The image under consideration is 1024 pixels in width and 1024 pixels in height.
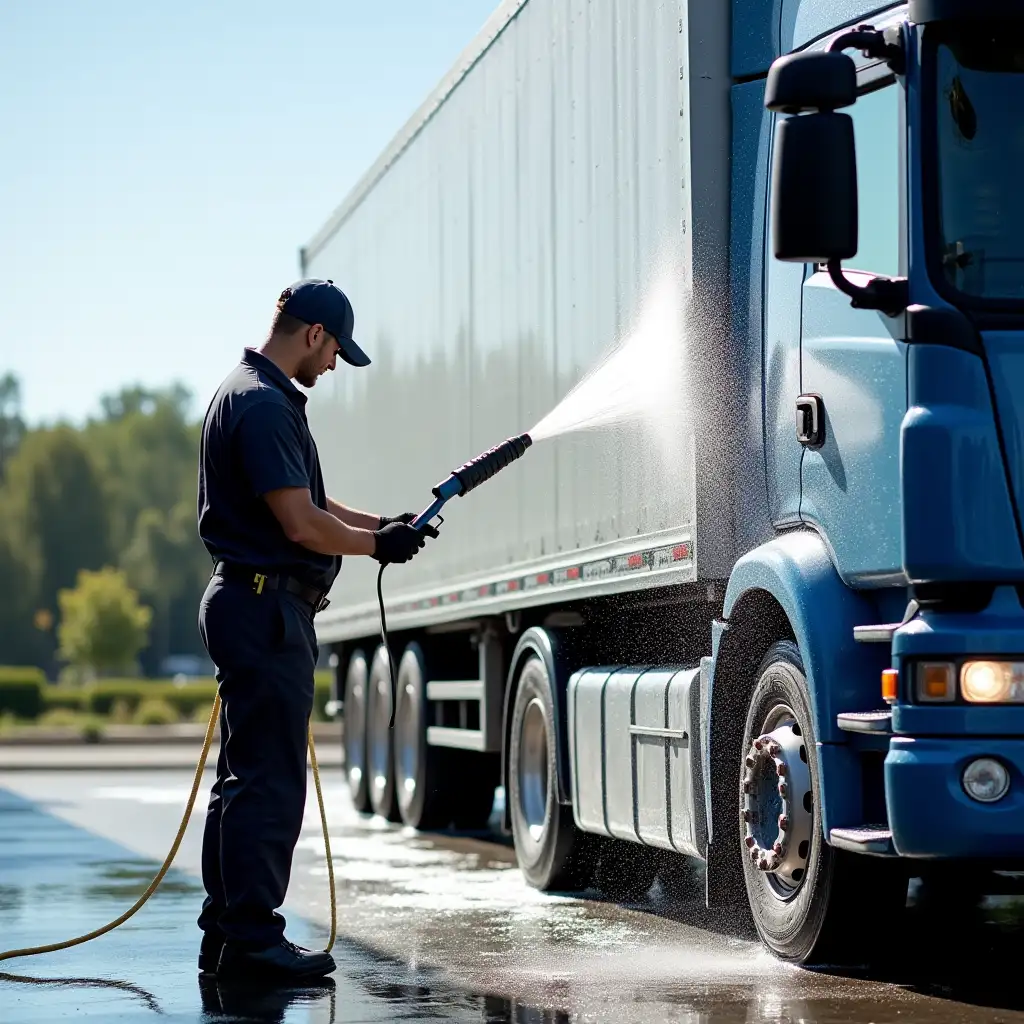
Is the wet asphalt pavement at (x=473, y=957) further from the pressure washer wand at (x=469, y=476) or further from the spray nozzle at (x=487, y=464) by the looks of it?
the spray nozzle at (x=487, y=464)

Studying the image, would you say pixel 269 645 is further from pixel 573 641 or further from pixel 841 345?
pixel 573 641

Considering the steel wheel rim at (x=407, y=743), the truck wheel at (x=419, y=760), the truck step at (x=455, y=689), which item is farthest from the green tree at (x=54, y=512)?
the truck step at (x=455, y=689)

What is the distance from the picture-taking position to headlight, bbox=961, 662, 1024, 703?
6.79 m

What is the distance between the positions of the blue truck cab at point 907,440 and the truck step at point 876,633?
0.01m

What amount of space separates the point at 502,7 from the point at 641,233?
314 cm

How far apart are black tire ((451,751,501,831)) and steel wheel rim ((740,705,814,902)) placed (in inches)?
276

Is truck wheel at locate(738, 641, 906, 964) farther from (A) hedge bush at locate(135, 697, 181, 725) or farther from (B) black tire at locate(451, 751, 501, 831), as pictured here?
(A) hedge bush at locate(135, 697, 181, 725)

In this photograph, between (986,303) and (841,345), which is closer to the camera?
(986,303)

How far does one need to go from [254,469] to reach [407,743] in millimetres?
8082

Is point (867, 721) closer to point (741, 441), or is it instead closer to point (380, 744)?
point (741, 441)

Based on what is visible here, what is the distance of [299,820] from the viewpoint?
7.83 metres

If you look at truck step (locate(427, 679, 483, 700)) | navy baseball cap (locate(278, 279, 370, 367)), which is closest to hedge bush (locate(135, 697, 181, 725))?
truck step (locate(427, 679, 483, 700))

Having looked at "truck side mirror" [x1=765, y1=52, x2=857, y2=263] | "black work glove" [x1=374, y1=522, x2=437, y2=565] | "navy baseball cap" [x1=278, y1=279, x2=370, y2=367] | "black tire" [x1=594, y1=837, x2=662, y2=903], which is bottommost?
"black tire" [x1=594, y1=837, x2=662, y2=903]

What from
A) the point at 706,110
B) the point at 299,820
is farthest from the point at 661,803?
the point at 706,110
